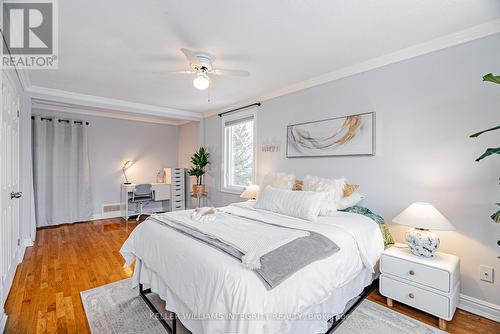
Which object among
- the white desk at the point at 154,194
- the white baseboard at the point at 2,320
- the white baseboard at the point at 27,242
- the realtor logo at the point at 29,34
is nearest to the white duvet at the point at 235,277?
the white baseboard at the point at 2,320

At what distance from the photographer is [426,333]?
5.75ft

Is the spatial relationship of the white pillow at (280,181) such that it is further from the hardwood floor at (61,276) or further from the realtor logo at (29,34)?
the realtor logo at (29,34)

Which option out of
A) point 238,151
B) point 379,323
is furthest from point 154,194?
point 379,323

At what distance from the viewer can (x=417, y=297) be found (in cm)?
192

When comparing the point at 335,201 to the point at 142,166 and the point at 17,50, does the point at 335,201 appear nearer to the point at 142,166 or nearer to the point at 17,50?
the point at 17,50

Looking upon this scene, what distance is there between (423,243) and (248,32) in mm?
2376

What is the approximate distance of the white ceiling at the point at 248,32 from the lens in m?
1.74

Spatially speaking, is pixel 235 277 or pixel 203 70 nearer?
pixel 235 277

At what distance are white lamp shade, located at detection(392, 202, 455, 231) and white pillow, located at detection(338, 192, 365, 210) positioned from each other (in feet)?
1.63

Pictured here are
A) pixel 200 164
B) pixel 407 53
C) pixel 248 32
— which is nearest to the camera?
pixel 248 32

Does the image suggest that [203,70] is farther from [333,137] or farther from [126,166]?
[126,166]

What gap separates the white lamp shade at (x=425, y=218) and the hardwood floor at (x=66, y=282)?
Answer: 2.51ft

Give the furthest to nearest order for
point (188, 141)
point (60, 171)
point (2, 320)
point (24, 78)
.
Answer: point (188, 141) → point (60, 171) → point (24, 78) → point (2, 320)

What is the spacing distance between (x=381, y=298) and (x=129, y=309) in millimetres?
2312
